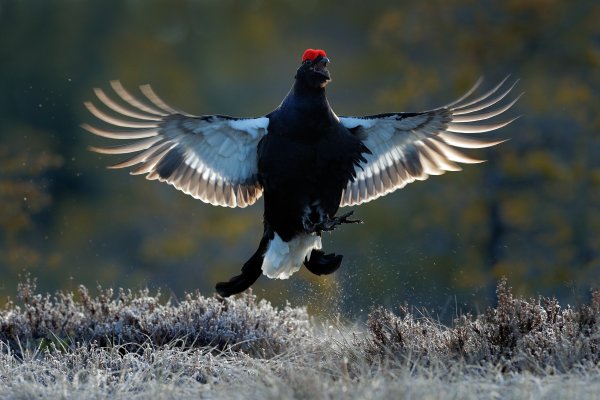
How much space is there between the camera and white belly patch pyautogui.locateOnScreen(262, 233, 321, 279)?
18.7 feet

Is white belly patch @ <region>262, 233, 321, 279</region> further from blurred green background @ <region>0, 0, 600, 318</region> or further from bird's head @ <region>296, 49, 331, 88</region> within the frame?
blurred green background @ <region>0, 0, 600, 318</region>

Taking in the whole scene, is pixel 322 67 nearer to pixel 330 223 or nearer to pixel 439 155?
pixel 330 223

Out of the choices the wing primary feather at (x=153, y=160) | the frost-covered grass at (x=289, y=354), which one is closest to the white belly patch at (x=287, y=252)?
the frost-covered grass at (x=289, y=354)

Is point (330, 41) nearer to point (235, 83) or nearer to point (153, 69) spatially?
point (235, 83)

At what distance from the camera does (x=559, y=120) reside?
1196 cm

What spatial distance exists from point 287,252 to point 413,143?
1106 mm

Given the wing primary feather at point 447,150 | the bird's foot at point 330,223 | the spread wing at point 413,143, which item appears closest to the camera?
the bird's foot at point 330,223

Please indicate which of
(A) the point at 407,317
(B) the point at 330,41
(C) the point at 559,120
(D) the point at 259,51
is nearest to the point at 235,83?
(D) the point at 259,51

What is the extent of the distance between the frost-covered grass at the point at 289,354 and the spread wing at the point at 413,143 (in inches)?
39.0

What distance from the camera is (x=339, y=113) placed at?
524 inches

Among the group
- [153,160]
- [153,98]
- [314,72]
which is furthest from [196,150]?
[314,72]

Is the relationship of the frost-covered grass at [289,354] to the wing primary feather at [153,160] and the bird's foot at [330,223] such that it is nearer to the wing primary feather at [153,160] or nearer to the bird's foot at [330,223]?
the bird's foot at [330,223]

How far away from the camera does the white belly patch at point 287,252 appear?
5.71 metres

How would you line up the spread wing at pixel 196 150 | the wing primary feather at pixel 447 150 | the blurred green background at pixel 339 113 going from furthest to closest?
the blurred green background at pixel 339 113 < the wing primary feather at pixel 447 150 < the spread wing at pixel 196 150
